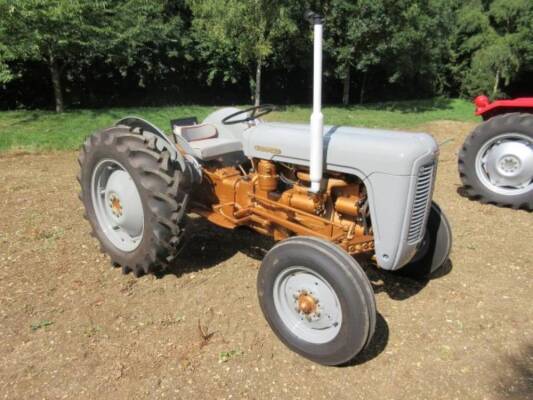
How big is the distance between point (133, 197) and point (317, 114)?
1776 millimetres

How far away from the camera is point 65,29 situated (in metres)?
9.98

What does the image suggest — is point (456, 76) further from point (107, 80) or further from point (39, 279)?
point (39, 279)

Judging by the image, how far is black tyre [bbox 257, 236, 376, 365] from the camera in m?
2.44

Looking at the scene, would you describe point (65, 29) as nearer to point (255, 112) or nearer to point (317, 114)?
point (255, 112)

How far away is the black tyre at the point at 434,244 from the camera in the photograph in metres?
3.42

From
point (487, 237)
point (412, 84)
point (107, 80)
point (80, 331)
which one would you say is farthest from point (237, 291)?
point (412, 84)

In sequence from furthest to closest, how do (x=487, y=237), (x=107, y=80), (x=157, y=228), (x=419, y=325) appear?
(x=107, y=80), (x=487, y=237), (x=157, y=228), (x=419, y=325)

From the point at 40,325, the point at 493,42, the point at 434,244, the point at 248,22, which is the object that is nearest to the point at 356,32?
the point at 248,22

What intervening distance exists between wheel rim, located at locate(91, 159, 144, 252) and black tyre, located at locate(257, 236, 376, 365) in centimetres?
134

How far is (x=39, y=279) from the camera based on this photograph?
11.9ft

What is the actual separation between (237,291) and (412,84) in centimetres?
2309

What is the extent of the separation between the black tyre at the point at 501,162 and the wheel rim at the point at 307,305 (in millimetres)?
3610

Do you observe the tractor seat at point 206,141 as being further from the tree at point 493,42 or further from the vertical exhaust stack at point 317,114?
the tree at point 493,42

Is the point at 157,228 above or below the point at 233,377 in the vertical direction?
above
